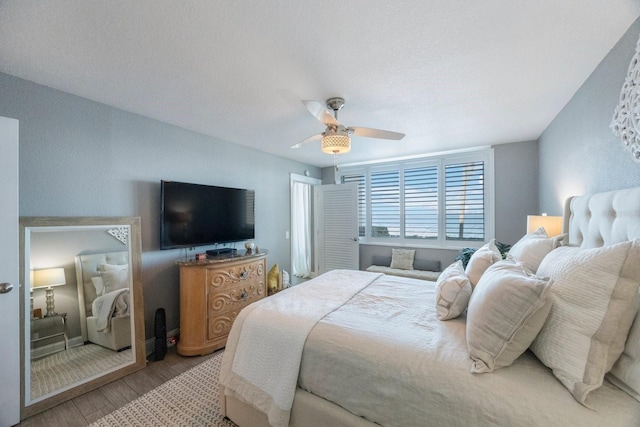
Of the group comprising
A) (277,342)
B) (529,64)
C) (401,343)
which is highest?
(529,64)

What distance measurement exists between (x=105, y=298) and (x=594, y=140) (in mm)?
4133

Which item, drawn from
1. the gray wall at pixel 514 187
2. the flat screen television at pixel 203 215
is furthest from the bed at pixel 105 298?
the gray wall at pixel 514 187

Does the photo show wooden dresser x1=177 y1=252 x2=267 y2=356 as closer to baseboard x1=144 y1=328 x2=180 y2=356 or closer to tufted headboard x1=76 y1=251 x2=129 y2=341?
baseboard x1=144 y1=328 x2=180 y2=356

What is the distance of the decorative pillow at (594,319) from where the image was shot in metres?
0.94

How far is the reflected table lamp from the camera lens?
1993 millimetres

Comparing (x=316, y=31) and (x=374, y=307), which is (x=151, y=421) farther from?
(x=316, y=31)

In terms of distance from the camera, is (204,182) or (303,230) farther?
(303,230)

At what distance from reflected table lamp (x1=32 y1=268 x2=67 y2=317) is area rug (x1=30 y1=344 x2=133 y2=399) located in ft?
1.17

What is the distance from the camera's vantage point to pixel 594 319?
3.16 ft

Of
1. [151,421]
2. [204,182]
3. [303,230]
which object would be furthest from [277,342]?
[303,230]

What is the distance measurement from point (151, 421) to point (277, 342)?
1165mm

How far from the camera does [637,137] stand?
4.29 feet

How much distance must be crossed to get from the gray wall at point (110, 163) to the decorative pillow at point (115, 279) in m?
0.23

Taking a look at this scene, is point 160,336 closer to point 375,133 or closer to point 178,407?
point 178,407
